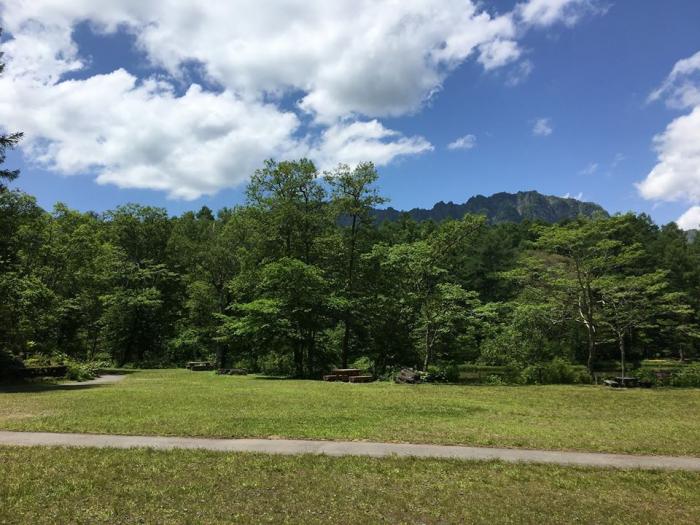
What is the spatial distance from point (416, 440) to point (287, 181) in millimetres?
26480

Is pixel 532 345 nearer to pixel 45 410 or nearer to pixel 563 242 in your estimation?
pixel 563 242

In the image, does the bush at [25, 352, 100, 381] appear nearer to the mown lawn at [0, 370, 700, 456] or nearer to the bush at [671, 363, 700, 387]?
the mown lawn at [0, 370, 700, 456]

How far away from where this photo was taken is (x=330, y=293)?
32.8 m

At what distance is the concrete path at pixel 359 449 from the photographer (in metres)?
8.70

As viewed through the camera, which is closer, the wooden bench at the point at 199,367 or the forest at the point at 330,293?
the forest at the point at 330,293

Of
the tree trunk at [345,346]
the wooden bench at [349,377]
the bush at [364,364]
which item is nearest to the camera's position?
the wooden bench at [349,377]

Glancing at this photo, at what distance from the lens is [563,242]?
86.9 ft

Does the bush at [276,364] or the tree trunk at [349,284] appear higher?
the tree trunk at [349,284]

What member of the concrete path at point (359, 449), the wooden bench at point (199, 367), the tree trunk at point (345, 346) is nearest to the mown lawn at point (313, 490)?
the concrete path at point (359, 449)

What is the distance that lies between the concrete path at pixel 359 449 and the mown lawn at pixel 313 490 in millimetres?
442

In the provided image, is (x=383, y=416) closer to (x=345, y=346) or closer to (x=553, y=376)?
(x=553, y=376)

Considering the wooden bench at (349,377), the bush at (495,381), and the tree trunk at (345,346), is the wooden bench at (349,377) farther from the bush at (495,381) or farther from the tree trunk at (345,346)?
the bush at (495,381)

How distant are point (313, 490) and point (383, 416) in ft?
20.8

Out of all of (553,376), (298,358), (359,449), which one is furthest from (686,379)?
(359,449)
